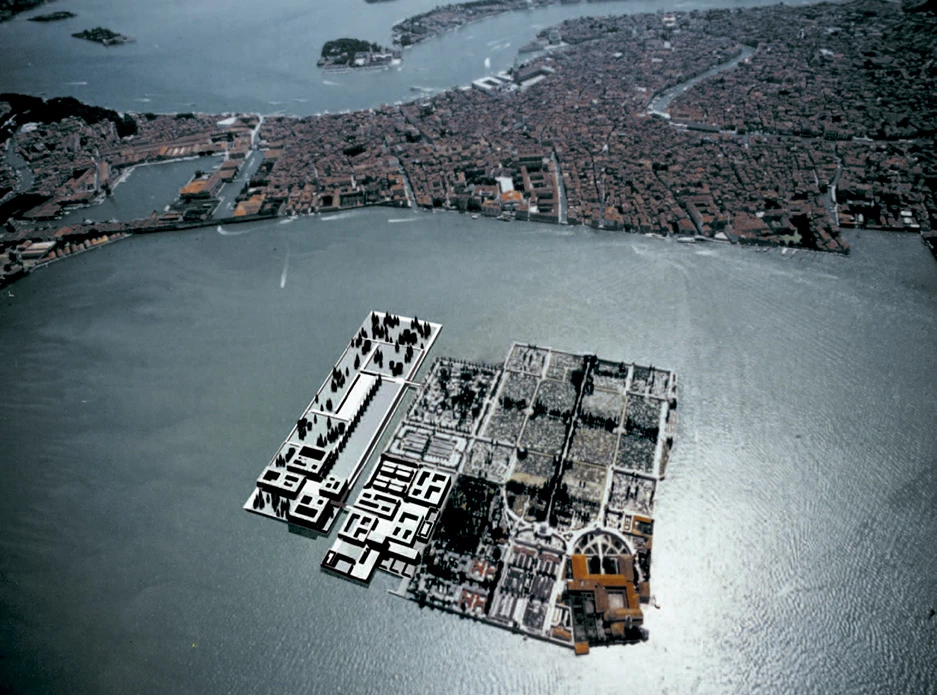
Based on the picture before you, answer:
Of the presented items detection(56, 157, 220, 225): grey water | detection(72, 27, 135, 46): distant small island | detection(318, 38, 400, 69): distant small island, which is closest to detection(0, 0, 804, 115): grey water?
detection(72, 27, 135, 46): distant small island

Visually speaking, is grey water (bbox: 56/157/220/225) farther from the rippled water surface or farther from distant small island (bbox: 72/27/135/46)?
distant small island (bbox: 72/27/135/46)

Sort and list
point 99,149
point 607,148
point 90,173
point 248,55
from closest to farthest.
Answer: point 607,148 → point 90,173 → point 99,149 → point 248,55

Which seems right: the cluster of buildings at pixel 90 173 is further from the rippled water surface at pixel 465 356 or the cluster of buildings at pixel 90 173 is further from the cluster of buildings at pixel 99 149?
the rippled water surface at pixel 465 356

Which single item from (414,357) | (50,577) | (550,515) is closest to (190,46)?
(414,357)

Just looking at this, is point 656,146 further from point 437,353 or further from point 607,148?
Result: point 437,353

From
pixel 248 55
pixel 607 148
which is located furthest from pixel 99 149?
pixel 607 148

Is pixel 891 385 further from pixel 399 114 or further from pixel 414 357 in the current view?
pixel 399 114
